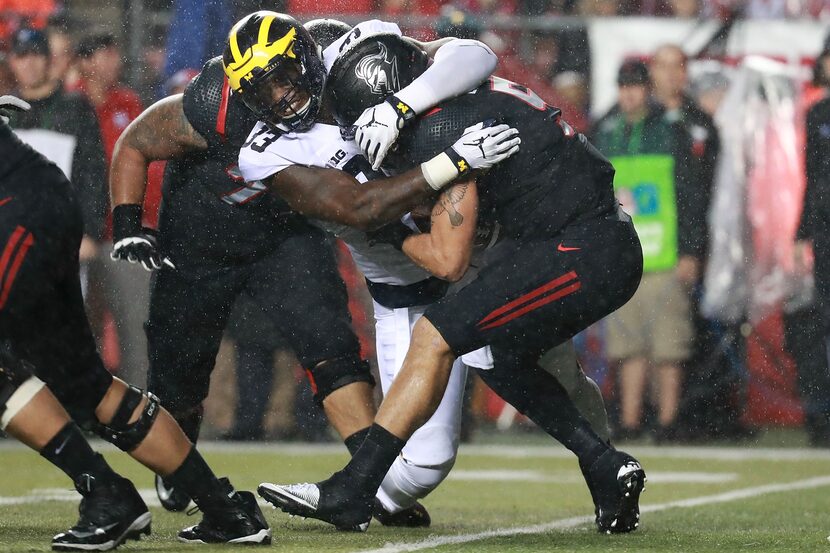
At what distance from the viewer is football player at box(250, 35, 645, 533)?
4.74 metres

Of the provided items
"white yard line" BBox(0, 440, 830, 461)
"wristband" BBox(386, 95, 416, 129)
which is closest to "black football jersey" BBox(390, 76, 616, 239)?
"wristband" BBox(386, 95, 416, 129)

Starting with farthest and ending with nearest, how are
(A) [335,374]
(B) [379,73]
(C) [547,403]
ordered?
(A) [335,374] → (C) [547,403] → (B) [379,73]

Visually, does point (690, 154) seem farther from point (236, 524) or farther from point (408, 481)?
point (236, 524)

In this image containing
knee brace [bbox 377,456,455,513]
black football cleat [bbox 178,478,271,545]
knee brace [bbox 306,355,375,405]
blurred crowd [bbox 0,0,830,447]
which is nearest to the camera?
black football cleat [bbox 178,478,271,545]

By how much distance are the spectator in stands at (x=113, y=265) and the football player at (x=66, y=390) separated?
4.28 m

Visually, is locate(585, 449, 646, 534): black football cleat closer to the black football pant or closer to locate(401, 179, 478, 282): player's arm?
locate(401, 179, 478, 282): player's arm

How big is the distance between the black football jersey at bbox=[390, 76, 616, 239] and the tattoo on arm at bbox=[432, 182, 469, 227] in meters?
0.12

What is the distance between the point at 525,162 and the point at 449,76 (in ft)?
1.16

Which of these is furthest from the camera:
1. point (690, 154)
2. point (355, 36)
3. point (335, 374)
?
point (690, 154)

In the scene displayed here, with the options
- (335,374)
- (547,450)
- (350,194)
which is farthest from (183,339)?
(547,450)

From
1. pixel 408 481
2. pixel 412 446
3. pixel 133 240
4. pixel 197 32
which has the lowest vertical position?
pixel 408 481

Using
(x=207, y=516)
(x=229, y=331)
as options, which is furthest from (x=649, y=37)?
(x=207, y=516)

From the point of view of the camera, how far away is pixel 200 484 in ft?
14.5

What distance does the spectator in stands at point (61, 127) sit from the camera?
27.8ft
